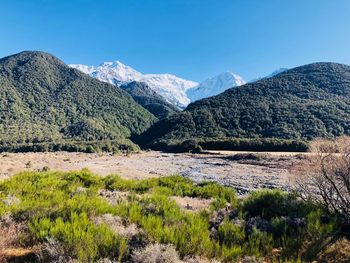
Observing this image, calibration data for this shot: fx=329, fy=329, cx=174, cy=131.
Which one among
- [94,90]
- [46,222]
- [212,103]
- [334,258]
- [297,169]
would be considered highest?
[94,90]

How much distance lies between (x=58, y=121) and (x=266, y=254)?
128 meters

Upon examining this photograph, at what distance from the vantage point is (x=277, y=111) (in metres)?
96.1

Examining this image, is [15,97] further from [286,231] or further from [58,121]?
[286,231]

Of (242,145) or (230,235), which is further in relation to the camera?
(242,145)

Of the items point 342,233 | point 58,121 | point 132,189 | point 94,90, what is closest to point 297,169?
point 342,233

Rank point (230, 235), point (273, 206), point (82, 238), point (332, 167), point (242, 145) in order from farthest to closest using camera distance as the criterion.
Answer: point (242, 145), point (273, 206), point (332, 167), point (230, 235), point (82, 238)

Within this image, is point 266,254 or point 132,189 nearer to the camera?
point 266,254

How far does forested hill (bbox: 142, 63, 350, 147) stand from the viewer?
85.2 meters

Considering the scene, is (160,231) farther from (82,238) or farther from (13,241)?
(13,241)

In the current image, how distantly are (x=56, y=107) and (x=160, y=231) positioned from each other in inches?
5359

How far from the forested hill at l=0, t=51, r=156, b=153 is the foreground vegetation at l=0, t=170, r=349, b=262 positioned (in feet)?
268

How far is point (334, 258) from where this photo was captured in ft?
21.4

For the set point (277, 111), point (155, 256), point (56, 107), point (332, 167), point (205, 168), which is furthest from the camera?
point (56, 107)

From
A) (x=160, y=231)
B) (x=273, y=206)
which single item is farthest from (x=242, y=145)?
(x=160, y=231)
